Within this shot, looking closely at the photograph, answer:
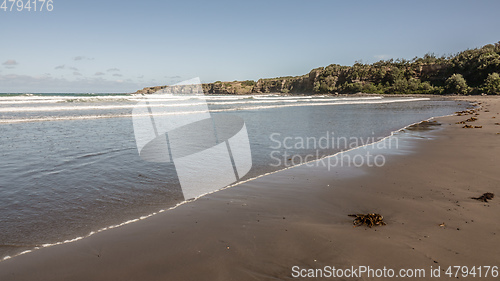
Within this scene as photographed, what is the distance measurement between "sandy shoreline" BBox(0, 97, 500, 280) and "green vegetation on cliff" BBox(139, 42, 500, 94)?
58433 mm

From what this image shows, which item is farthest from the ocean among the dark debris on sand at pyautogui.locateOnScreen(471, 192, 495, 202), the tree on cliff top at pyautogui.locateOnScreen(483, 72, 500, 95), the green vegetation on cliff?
the green vegetation on cliff


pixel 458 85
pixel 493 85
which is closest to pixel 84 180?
pixel 493 85

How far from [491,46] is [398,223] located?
9418 centimetres

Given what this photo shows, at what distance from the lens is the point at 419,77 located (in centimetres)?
7431

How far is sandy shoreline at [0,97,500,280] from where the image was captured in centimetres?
278

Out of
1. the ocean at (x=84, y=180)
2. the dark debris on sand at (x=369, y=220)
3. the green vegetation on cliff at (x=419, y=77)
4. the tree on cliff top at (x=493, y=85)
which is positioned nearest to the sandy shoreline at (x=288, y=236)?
the dark debris on sand at (x=369, y=220)

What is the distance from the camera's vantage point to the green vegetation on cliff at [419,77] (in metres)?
54.8

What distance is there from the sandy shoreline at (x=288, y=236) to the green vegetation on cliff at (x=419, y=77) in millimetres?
58433

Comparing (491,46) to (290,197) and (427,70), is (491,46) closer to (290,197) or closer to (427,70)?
(427,70)

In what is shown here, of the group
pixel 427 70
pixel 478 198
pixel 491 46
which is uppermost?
pixel 491 46

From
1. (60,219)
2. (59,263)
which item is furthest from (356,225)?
(60,219)

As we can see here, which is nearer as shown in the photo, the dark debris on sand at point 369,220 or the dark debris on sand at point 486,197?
the dark debris on sand at point 369,220

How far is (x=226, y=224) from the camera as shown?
12.4 ft

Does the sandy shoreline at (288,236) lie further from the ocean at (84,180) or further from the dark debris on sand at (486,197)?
the ocean at (84,180)
